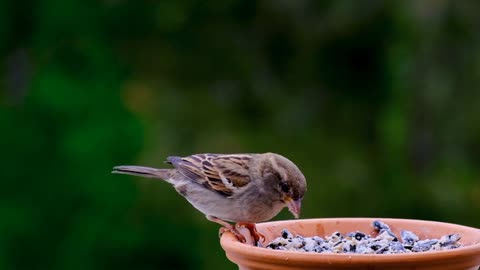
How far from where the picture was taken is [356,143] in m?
7.28

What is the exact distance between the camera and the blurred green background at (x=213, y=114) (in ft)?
22.4

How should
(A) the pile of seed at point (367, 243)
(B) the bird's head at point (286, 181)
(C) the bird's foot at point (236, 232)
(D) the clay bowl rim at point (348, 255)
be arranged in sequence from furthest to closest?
(B) the bird's head at point (286, 181)
(C) the bird's foot at point (236, 232)
(A) the pile of seed at point (367, 243)
(D) the clay bowl rim at point (348, 255)

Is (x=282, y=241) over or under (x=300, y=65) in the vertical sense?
under

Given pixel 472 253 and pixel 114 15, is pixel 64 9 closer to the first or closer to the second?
pixel 114 15

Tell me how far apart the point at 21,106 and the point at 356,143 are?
7.85ft

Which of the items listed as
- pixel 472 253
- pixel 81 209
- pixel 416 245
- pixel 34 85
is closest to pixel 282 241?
pixel 416 245

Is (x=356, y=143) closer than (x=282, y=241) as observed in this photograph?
No

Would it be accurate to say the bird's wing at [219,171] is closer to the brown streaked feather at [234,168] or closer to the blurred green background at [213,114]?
the brown streaked feather at [234,168]

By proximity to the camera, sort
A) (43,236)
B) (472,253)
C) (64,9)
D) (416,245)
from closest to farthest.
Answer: (472,253) → (416,245) → (43,236) → (64,9)

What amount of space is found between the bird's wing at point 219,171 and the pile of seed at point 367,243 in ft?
1.93

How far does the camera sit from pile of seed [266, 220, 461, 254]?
2984 millimetres

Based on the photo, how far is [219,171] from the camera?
3855 millimetres

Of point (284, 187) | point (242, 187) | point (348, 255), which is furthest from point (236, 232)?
point (348, 255)

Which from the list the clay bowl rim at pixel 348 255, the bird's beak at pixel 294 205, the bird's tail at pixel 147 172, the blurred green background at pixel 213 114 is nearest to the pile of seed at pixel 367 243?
the clay bowl rim at pixel 348 255
